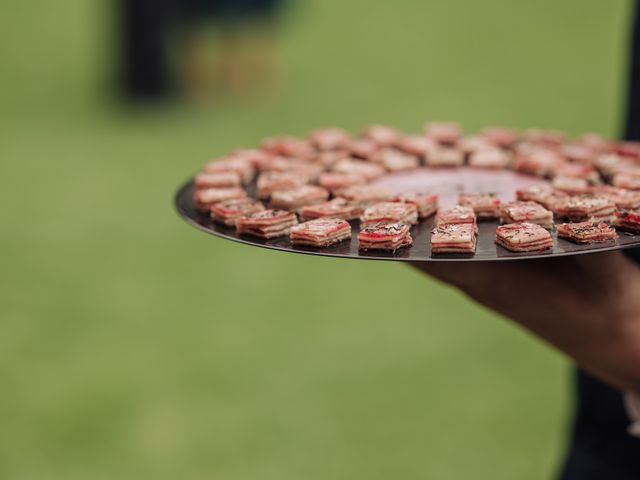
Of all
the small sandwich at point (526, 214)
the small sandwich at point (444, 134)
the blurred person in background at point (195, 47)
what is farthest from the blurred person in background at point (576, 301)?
the blurred person in background at point (195, 47)

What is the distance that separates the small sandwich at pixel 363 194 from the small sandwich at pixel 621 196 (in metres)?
0.33

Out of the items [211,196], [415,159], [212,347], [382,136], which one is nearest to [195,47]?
[212,347]

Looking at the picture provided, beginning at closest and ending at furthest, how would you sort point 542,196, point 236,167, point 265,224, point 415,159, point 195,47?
point 265,224 → point 542,196 → point 236,167 → point 415,159 → point 195,47

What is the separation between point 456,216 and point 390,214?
3.6 inches

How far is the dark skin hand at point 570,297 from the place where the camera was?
1.31m

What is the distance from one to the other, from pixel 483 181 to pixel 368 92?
6.66m

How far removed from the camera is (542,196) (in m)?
1.26

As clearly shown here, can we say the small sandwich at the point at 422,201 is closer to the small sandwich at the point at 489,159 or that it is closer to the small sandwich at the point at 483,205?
the small sandwich at the point at 483,205

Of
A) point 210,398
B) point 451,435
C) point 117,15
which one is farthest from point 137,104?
point 451,435

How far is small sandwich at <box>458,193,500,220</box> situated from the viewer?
1237 millimetres

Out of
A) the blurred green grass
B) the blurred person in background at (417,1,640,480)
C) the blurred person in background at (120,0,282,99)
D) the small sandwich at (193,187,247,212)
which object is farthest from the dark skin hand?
the blurred person in background at (120,0,282,99)

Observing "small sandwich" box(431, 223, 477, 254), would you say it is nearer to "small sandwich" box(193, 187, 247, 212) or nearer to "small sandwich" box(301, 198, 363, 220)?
"small sandwich" box(301, 198, 363, 220)

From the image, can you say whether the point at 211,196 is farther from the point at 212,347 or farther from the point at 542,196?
the point at 212,347

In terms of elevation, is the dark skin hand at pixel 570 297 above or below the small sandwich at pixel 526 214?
below
